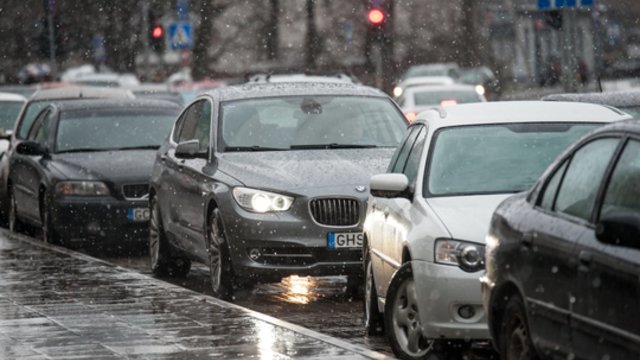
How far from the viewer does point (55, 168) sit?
737 inches

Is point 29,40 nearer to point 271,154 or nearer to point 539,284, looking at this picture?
point 271,154

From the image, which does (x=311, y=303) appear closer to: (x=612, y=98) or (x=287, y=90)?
(x=287, y=90)

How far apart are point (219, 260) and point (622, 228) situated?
7065 mm

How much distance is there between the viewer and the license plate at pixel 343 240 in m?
13.3

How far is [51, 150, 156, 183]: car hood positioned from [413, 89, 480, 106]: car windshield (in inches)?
595

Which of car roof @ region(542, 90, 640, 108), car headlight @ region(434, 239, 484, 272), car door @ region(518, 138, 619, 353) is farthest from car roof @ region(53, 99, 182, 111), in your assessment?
car door @ region(518, 138, 619, 353)

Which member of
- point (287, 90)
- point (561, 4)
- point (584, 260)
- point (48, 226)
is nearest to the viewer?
point (584, 260)

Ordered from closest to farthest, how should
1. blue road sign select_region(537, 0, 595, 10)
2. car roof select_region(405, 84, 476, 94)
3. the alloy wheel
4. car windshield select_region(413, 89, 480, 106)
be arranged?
the alloy wheel, blue road sign select_region(537, 0, 595, 10), car windshield select_region(413, 89, 480, 106), car roof select_region(405, 84, 476, 94)

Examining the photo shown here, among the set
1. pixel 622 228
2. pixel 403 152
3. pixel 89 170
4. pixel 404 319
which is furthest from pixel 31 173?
pixel 622 228

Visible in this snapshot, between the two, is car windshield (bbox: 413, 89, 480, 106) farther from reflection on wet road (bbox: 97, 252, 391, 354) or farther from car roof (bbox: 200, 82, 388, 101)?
car roof (bbox: 200, 82, 388, 101)

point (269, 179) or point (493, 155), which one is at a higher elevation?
point (493, 155)

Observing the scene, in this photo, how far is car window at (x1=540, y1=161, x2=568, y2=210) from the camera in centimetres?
832

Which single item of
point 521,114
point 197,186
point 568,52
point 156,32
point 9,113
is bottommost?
point 156,32

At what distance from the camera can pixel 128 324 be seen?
1138 centimetres
